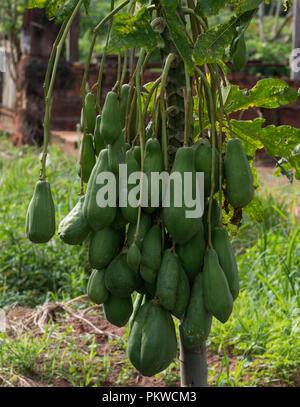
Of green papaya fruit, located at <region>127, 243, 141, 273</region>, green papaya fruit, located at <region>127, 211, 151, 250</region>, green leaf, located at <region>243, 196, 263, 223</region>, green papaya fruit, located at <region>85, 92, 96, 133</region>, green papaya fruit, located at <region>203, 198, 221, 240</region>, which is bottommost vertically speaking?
green papaya fruit, located at <region>127, 243, 141, 273</region>

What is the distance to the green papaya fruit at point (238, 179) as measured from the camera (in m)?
1.05

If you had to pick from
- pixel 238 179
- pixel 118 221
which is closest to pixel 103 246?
pixel 118 221

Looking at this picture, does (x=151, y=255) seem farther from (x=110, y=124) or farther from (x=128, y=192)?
(x=110, y=124)

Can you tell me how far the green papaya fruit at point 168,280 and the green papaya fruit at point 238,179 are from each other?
0.16m

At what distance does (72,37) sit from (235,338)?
5.60 m

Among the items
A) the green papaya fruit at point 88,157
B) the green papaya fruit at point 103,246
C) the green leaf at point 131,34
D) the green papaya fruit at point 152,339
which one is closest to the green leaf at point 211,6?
the green leaf at point 131,34

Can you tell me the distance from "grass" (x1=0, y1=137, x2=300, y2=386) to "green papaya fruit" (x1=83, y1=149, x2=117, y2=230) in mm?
1284

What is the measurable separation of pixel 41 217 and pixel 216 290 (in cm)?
36

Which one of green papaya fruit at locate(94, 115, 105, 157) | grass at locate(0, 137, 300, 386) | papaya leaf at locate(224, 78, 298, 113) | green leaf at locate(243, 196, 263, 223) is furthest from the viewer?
grass at locate(0, 137, 300, 386)

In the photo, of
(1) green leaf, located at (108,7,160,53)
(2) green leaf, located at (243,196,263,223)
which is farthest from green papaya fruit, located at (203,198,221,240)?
(2) green leaf, located at (243,196,263,223)

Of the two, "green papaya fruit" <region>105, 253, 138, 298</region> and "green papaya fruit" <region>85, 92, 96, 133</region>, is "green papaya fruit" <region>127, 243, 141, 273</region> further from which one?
"green papaya fruit" <region>85, 92, 96, 133</region>

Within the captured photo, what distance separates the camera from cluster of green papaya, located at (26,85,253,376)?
3.37ft

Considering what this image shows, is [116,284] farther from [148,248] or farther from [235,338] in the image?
[235,338]

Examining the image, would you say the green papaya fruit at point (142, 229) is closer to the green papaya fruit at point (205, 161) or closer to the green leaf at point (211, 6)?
the green papaya fruit at point (205, 161)
